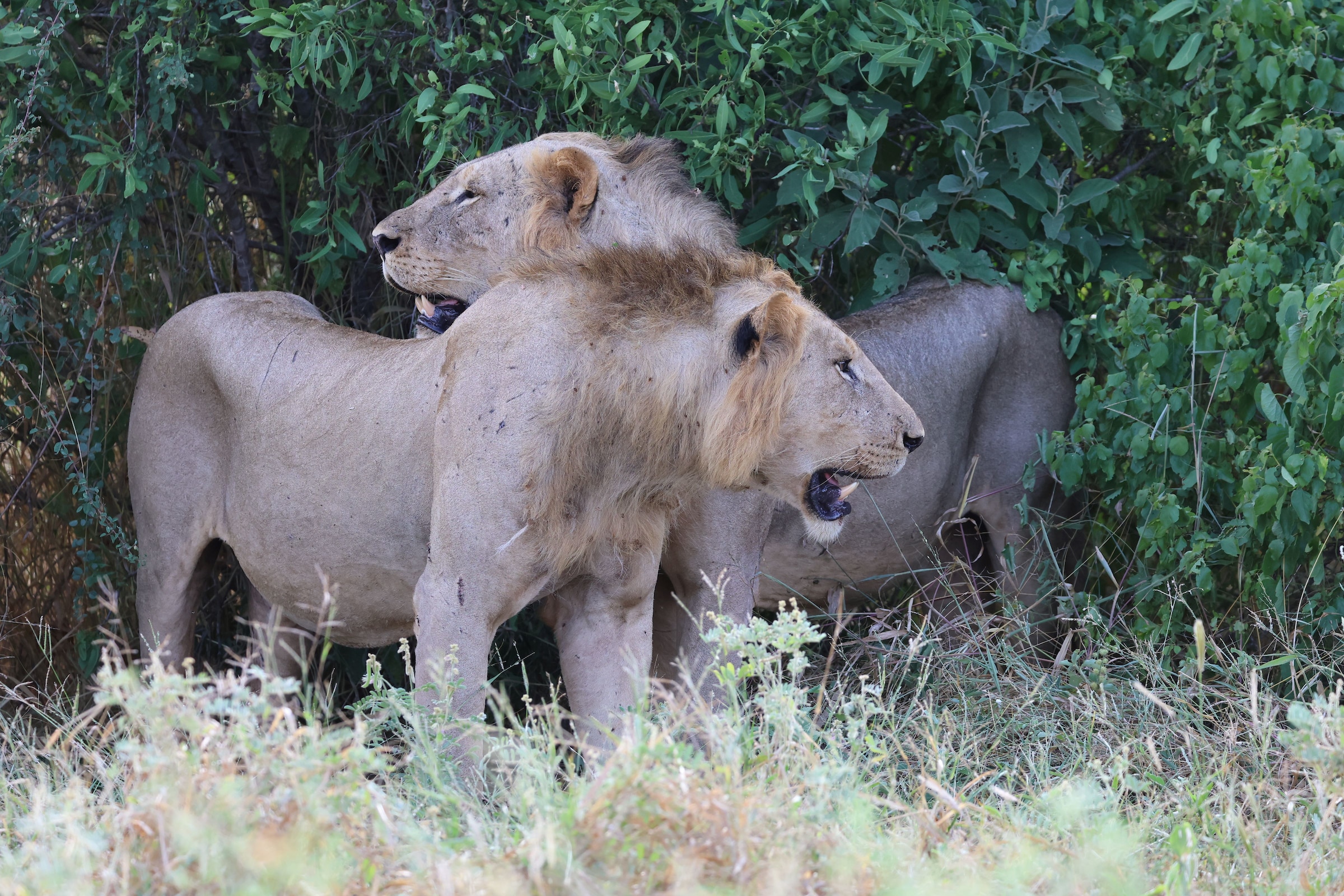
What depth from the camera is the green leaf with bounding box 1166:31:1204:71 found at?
4.40m

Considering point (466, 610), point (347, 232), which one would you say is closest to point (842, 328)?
point (347, 232)

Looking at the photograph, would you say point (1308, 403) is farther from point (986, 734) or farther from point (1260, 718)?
point (986, 734)

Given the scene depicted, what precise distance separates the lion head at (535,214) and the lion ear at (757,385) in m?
0.65

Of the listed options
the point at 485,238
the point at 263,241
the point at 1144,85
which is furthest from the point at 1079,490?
the point at 263,241

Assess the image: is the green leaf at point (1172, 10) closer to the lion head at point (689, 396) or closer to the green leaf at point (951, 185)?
the green leaf at point (951, 185)

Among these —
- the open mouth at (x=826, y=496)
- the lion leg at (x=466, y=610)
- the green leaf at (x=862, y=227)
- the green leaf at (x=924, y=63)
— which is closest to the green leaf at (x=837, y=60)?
the green leaf at (x=924, y=63)

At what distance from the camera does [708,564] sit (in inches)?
163

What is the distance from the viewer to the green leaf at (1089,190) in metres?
4.75

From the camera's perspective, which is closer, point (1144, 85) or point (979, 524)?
point (1144, 85)

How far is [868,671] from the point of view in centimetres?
455

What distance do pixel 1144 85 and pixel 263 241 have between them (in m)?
3.29

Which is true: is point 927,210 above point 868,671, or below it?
above

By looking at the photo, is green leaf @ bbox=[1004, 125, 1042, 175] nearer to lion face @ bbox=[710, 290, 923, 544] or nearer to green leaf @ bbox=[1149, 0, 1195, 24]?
green leaf @ bbox=[1149, 0, 1195, 24]

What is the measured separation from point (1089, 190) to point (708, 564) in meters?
1.80
